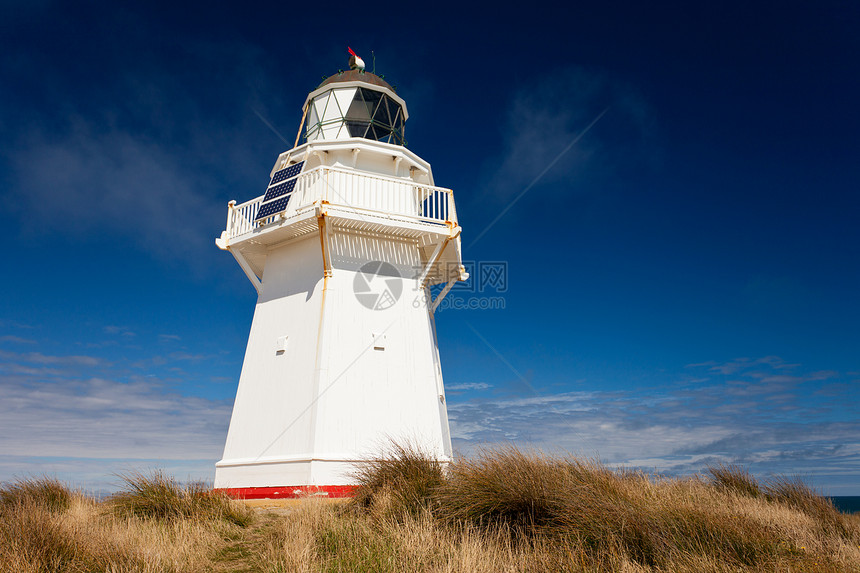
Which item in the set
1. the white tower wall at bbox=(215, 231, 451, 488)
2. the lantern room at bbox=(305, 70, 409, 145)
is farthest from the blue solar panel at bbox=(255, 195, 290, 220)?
the lantern room at bbox=(305, 70, 409, 145)

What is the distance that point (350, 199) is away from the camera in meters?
12.3

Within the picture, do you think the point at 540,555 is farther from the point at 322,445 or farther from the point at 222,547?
→ the point at 322,445

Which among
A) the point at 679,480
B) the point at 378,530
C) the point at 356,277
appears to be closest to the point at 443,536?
the point at 378,530

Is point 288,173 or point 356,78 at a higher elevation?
point 356,78

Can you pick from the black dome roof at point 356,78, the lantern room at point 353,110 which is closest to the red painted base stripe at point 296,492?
the lantern room at point 353,110

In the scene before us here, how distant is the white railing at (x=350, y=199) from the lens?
12.1 m

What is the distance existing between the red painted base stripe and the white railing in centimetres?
602

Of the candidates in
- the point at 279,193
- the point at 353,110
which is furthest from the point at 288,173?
the point at 353,110

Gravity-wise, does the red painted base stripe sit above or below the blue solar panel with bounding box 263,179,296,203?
below

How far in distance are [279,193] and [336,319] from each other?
353 centimetres

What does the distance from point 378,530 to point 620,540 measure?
2.96 meters

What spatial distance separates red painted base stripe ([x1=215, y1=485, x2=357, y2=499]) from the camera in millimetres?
9914

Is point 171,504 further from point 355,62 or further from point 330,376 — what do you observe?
point 355,62

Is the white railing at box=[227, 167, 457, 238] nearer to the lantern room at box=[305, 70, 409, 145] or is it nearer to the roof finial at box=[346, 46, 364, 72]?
the lantern room at box=[305, 70, 409, 145]
